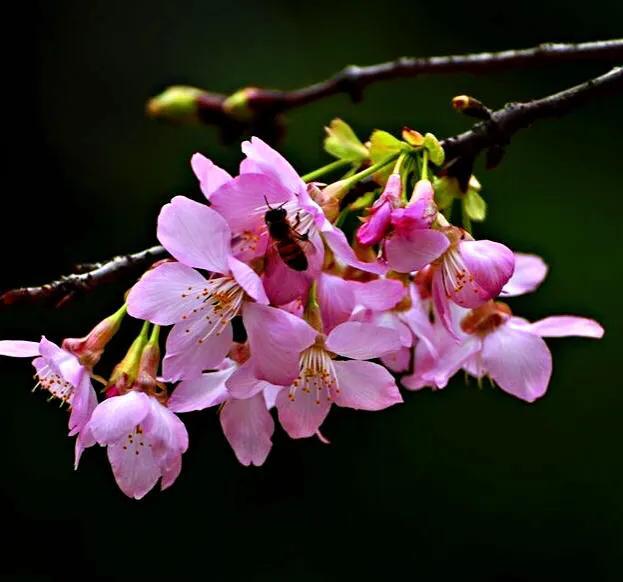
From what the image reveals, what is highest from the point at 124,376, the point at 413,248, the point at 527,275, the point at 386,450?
the point at 413,248

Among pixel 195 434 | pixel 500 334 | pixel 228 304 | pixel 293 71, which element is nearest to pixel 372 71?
→ pixel 500 334

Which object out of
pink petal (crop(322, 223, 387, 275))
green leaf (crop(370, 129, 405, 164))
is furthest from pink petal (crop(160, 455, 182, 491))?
green leaf (crop(370, 129, 405, 164))

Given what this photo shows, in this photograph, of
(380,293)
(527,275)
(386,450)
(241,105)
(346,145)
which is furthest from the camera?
(386,450)

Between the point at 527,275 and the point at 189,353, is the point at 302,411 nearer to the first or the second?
the point at 189,353

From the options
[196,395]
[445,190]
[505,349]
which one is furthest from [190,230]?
[505,349]

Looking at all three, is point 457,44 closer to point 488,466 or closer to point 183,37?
point 183,37

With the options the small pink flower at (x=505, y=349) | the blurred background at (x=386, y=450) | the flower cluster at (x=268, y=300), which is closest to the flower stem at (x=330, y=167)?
the flower cluster at (x=268, y=300)

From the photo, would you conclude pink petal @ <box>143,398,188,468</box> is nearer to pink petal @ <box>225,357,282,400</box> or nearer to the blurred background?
pink petal @ <box>225,357,282,400</box>

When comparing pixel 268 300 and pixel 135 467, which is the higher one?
pixel 268 300
